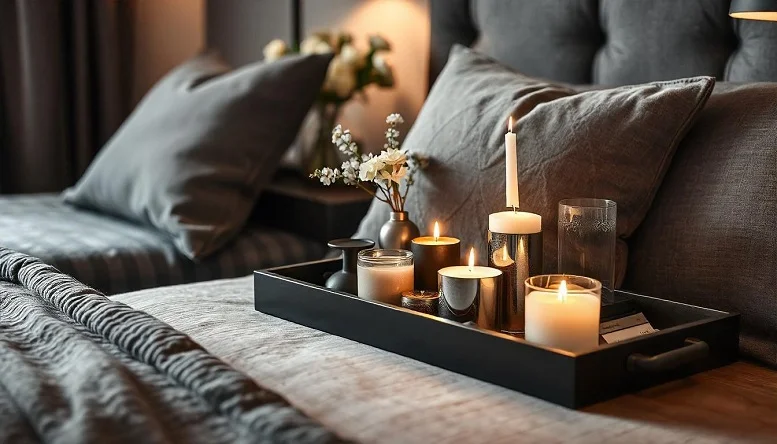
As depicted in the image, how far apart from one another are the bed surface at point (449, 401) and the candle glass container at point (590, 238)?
200 mm

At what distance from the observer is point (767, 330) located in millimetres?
1316

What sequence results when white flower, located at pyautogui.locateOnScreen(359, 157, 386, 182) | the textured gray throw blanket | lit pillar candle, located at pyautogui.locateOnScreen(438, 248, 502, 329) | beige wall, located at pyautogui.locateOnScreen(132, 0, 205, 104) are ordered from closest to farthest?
the textured gray throw blanket, lit pillar candle, located at pyautogui.locateOnScreen(438, 248, 502, 329), white flower, located at pyautogui.locateOnScreen(359, 157, 386, 182), beige wall, located at pyautogui.locateOnScreen(132, 0, 205, 104)

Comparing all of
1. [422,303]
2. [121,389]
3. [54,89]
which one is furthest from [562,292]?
[54,89]

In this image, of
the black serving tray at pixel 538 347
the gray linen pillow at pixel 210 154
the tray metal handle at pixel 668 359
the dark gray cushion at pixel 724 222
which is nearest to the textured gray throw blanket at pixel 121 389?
the black serving tray at pixel 538 347

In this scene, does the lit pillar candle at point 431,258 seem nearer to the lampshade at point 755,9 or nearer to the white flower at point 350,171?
the white flower at point 350,171

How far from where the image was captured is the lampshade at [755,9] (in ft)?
4.40

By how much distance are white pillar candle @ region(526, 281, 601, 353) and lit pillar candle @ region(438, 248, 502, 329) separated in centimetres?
14

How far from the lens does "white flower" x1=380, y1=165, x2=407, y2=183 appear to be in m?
1.57

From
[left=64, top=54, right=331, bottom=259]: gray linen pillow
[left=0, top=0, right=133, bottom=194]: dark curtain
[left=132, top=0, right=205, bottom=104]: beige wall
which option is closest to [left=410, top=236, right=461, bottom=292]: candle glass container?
[left=64, top=54, right=331, bottom=259]: gray linen pillow

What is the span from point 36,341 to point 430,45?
144cm

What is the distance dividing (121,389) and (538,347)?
47cm

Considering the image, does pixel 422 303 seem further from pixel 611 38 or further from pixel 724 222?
pixel 611 38

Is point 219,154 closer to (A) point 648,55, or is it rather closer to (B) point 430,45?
(B) point 430,45

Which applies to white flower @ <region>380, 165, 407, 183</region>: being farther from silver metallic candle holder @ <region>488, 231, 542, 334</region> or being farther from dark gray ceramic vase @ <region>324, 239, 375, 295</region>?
silver metallic candle holder @ <region>488, 231, 542, 334</region>
